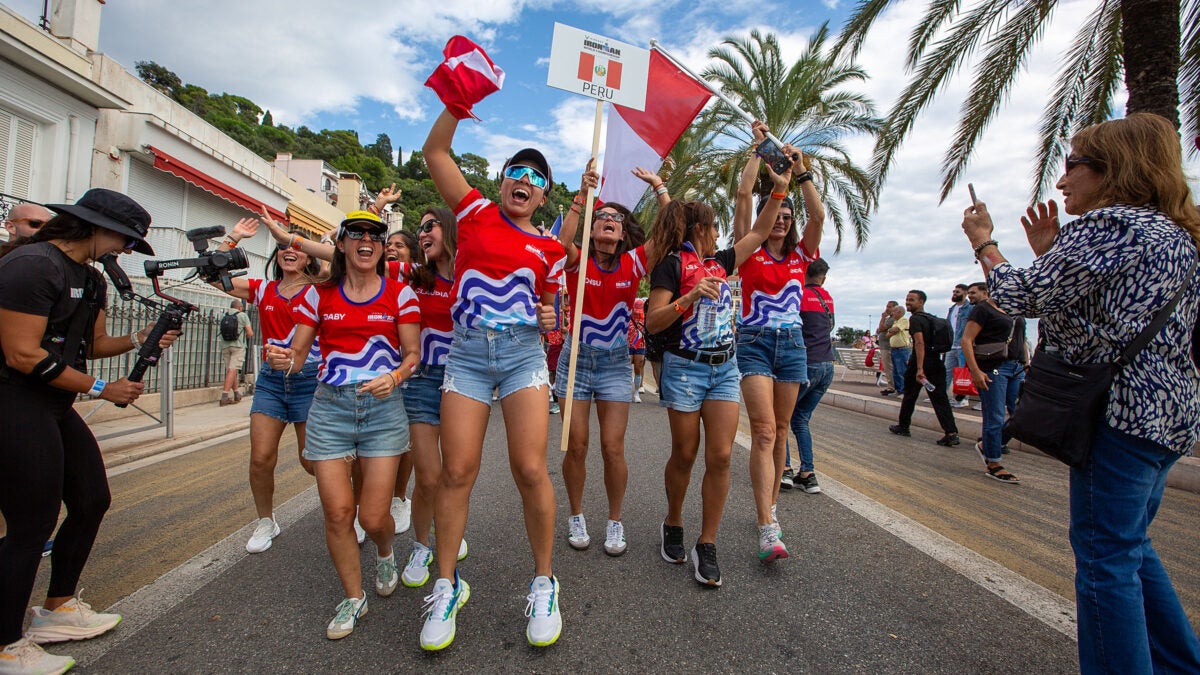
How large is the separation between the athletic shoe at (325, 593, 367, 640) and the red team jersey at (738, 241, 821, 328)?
2.81m

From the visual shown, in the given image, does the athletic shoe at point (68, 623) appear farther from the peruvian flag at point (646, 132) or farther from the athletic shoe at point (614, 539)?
the peruvian flag at point (646, 132)

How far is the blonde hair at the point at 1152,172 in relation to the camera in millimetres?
1929

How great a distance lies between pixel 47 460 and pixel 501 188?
2.13m

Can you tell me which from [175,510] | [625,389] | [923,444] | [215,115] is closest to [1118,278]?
[625,389]

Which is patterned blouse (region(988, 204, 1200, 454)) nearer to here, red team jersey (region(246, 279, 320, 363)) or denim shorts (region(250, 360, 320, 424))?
denim shorts (region(250, 360, 320, 424))

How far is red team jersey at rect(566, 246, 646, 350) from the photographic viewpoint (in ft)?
11.4

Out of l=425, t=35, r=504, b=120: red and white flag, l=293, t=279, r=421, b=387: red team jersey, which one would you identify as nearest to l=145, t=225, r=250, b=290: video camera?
l=293, t=279, r=421, b=387: red team jersey

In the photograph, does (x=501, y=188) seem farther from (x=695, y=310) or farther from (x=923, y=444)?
(x=923, y=444)

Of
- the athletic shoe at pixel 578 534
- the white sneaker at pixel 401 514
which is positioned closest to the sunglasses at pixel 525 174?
the athletic shoe at pixel 578 534

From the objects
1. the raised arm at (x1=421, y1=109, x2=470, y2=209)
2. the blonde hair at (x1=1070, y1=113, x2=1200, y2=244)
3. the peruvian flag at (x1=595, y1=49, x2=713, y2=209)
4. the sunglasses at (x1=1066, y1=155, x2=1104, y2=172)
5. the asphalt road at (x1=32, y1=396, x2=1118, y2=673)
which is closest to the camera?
the blonde hair at (x1=1070, y1=113, x2=1200, y2=244)

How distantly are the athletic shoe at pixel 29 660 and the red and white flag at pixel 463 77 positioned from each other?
2608 mm

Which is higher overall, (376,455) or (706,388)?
(706,388)

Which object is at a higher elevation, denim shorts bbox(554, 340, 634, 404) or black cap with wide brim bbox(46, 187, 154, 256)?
black cap with wide brim bbox(46, 187, 154, 256)

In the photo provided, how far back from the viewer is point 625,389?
3443mm
